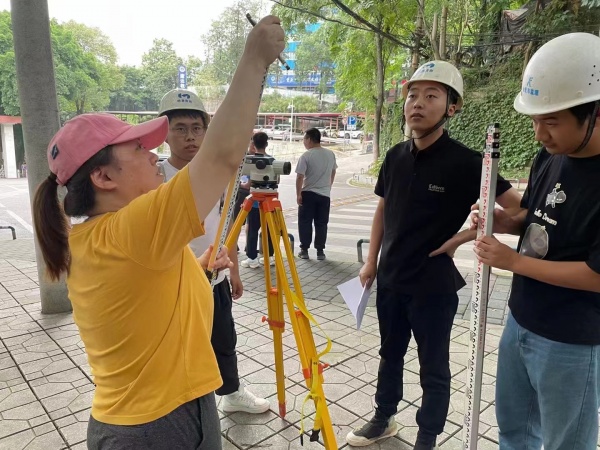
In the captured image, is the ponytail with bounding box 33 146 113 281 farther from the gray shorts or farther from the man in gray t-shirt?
the man in gray t-shirt

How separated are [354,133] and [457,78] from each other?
50.7 m

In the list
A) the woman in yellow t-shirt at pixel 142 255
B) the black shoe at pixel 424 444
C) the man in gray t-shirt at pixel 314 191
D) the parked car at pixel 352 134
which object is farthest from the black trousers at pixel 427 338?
the parked car at pixel 352 134

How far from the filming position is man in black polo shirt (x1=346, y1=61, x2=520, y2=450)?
2.07 metres

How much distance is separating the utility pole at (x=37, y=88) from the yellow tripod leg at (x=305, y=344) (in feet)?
9.08

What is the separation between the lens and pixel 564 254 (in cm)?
148

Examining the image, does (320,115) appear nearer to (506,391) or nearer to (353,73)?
Answer: (353,73)

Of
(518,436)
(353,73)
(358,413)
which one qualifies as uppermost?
(353,73)

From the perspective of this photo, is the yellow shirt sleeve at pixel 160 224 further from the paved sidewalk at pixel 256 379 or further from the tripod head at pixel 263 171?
the paved sidewalk at pixel 256 379

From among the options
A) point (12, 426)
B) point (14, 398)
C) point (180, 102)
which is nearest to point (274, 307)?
point (180, 102)

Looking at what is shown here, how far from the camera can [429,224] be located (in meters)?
2.12

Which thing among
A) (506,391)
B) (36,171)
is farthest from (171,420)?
(36,171)

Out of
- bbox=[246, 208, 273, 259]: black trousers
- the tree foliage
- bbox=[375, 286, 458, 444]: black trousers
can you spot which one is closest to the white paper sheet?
bbox=[375, 286, 458, 444]: black trousers

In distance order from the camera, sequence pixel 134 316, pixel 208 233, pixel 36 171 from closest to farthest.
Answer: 1. pixel 134 316
2. pixel 208 233
3. pixel 36 171

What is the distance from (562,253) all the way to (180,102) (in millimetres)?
1829
